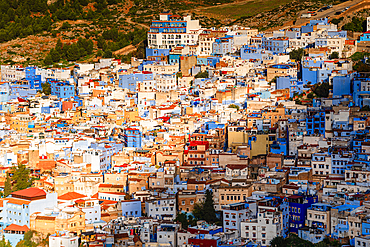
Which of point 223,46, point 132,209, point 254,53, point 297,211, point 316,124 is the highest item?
point 223,46

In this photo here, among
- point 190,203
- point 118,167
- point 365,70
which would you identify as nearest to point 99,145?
point 118,167

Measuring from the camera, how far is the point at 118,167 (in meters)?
39.1

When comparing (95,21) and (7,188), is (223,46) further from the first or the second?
(7,188)

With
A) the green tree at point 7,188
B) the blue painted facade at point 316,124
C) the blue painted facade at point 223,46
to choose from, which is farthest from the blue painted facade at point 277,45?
the green tree at point 7,188

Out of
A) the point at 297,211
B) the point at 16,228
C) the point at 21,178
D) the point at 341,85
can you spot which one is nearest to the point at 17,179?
the point at 21,178

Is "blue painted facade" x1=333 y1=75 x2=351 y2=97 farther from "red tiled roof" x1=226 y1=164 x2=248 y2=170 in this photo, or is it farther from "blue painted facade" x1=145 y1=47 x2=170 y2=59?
"blue painted facade" x1=145 y1=47 x2=170 y2=59

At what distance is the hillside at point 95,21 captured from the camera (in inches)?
2640

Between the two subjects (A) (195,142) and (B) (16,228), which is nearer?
(B) (16,228)

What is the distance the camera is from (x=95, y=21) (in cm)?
7644

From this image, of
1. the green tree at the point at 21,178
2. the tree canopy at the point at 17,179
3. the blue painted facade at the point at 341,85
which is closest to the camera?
the tree canopy at the point at 17,179

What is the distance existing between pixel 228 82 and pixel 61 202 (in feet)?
58.6

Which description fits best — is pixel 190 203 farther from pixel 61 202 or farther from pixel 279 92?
pixel 279 92

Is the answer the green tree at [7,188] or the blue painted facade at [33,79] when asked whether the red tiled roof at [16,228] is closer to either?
the green tree at [7,188]

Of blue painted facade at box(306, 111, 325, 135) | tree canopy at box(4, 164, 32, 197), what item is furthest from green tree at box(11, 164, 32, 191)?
Result: blue painted facade at box(306, 111, 325, 135)
